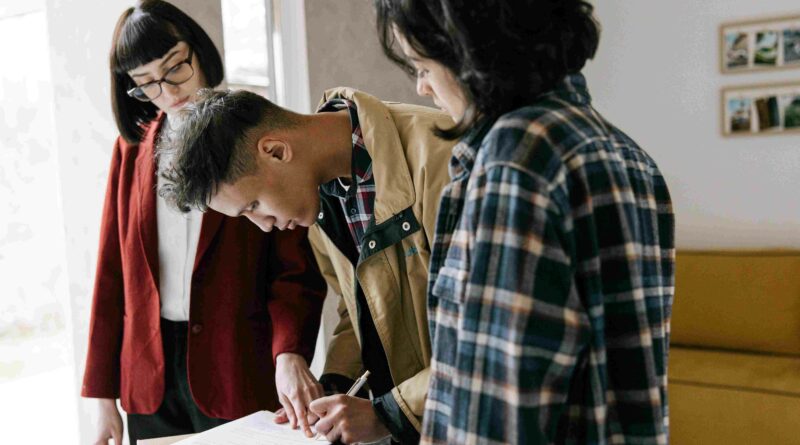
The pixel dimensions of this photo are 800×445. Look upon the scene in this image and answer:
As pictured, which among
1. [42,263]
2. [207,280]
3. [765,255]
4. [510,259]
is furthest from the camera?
[765,255]

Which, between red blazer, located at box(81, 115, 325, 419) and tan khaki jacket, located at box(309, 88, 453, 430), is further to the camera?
red blazer, located at box(81, 115, 325, 419)

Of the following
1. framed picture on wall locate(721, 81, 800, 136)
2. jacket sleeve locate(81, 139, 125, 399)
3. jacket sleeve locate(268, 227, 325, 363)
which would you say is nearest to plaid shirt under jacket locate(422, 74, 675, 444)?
jacket sleeve locate(268, 227, 325, 363)

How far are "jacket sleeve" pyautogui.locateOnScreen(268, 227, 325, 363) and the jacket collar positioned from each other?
37 centimetres

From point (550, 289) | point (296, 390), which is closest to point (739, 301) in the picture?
point (296, 390)

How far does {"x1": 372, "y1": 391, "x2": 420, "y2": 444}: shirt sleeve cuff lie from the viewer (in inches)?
43.3

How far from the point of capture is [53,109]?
210cm

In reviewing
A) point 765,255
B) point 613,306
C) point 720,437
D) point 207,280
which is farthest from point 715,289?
point 613,306

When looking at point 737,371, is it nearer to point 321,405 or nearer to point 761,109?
point 761,109

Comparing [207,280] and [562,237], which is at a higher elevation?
[562,237]

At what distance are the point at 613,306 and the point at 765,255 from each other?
3.06 m

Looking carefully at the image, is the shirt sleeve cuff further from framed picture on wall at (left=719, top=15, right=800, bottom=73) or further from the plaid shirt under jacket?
framed picture on wall at (left=719, top=15, right=800, bottom=73)

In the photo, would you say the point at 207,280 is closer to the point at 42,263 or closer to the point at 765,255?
the point at 42,263

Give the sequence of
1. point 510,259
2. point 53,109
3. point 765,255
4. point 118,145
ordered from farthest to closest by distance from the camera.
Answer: point 765,255
point 53,109
point 118,145
point 510,259

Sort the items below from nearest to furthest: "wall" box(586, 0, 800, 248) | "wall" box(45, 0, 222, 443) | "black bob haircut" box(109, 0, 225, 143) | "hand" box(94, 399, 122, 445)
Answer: "black bob haircut" box(109, 0, 225, 143) < "hand" box(94, 399, 122, 445) < "wall" box(45, 0, 222, 443) < "wall" box(586, 0, 800, 248)
